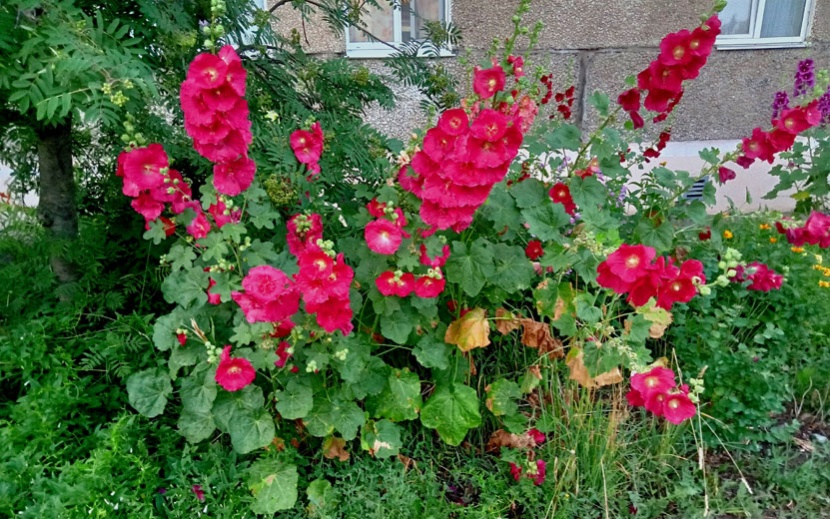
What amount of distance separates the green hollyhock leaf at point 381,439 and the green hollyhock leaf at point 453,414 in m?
0.10

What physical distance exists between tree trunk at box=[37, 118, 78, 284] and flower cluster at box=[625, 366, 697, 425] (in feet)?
6.87

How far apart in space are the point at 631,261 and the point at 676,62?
0.66 meters

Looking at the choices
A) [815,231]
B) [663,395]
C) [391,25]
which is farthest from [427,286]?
[391,25]

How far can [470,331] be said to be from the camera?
1941 mm

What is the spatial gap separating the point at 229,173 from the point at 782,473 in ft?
6.49

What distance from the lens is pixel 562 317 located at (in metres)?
1.96

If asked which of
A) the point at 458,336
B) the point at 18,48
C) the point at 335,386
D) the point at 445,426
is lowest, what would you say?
the point at 445,426

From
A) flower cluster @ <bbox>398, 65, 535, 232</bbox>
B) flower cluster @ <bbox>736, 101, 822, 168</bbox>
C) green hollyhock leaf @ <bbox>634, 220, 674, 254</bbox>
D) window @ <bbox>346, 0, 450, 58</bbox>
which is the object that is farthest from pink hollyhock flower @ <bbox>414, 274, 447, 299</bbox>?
window @ <bbox>346, 0, 450, 58</bbox>

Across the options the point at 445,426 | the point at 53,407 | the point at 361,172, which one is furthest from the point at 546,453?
the point at 53,407

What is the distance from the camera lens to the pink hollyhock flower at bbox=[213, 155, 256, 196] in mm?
1612

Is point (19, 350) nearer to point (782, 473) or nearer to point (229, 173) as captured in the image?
point (229, 173)

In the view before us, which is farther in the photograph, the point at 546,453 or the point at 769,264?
the point at 769,264

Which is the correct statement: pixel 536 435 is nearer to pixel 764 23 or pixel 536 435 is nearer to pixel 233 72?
pixel 233 72

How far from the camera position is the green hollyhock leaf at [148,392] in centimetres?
182
